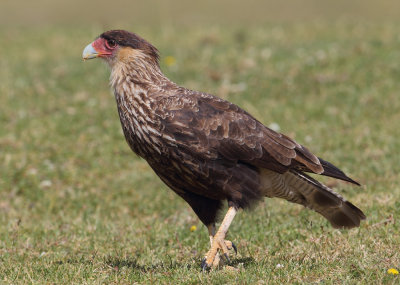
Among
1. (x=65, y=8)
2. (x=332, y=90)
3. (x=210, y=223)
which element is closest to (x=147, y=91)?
(x=210, y=223)

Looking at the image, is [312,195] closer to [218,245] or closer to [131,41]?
[218,245]

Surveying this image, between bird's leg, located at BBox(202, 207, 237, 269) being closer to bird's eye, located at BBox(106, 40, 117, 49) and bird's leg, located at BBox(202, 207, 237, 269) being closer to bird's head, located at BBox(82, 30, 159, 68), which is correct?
bird's head, located at BBox(82, 30, 159, 68)

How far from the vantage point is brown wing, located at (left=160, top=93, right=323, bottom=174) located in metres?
4.38

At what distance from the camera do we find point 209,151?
4.39 metres

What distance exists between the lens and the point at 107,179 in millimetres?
7770

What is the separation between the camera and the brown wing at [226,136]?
4379 millimetres

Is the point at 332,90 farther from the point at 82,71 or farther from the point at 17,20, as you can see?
the point at 17,20

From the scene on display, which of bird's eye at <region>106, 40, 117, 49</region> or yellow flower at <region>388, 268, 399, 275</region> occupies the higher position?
bird's eye at <region>106, 40, 117, 49</region>

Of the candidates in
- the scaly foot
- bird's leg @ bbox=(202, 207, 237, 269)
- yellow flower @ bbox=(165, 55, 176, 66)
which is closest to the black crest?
bird's leg @ bbox=(202, 207, 237, 269)

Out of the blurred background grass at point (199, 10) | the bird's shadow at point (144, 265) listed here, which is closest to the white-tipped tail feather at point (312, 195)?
the bird's shadow at point (144, 265)

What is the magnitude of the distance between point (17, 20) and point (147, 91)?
18.5 metres

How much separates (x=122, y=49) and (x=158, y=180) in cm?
301

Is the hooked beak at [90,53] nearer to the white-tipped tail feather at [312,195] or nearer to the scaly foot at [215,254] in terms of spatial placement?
the white-tipped tail feather at [312,195]

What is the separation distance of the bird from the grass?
0.90 feet
